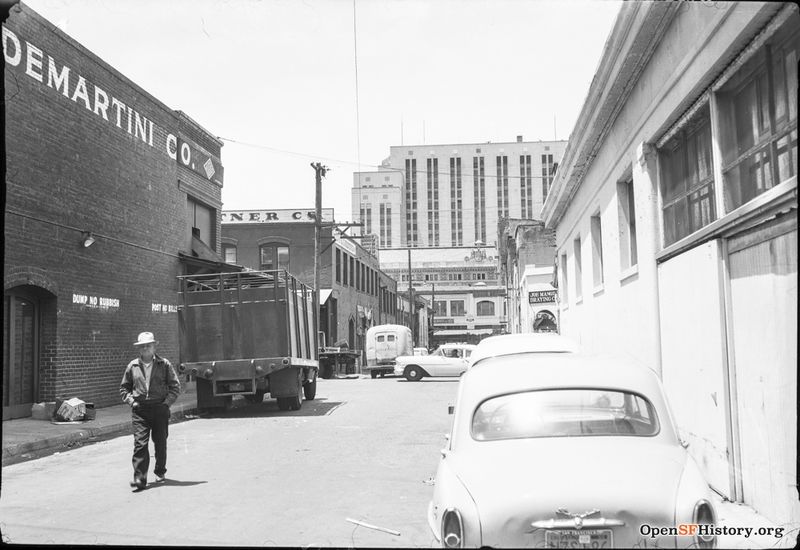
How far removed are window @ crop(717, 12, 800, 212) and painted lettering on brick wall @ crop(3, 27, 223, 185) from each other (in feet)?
39.1

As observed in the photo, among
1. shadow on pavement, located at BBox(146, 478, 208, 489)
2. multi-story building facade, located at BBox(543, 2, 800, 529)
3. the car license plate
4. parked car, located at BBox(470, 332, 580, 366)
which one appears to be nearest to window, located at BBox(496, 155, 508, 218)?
multi-story building facade, located at BBox(543, 2, 800, 529)

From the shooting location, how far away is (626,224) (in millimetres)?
11484

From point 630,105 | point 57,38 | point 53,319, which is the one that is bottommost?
point 53,319

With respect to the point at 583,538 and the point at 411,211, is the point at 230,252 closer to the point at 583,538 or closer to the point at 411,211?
the point at 583,538

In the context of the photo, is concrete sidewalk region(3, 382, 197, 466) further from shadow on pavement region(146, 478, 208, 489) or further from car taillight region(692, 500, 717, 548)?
car taillight region(692, 500, 717, 548)

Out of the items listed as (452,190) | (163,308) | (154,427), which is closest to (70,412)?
(154,427)

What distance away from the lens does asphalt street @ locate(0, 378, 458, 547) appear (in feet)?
19.3

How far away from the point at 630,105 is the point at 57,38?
11.5m

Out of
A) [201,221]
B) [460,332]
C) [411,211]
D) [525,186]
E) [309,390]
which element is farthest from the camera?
[411,211]

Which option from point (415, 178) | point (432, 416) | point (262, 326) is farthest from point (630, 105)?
point (415, 178)

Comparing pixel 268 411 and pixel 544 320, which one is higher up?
pixel 544 320

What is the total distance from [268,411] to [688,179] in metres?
11.3

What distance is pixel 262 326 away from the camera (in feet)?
51.0

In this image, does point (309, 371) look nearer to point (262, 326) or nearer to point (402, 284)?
point (262, 326)
